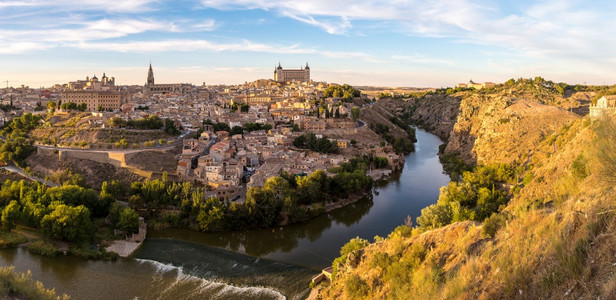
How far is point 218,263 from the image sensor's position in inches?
407

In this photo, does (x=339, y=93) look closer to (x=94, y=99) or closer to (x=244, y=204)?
(x=94, y=99)

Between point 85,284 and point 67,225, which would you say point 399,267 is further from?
point 67,225

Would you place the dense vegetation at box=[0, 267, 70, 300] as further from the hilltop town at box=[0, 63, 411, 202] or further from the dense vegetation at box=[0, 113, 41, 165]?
the dense vegetation at box=[0, 113, 41, 165]

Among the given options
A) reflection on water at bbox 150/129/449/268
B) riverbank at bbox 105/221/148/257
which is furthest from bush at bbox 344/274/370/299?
riverbank at bbox 105/221/148/257

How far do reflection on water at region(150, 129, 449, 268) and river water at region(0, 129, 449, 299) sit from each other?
0.09ft

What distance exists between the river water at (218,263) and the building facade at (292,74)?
4338 cm

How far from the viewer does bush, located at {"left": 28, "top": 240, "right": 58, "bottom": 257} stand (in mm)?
10469

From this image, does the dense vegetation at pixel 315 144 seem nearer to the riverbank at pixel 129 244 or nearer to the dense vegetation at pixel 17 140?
the riverbank at pixel 129 244

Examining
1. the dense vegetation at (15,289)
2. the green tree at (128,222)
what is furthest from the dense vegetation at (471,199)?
the green tree at (128,222)

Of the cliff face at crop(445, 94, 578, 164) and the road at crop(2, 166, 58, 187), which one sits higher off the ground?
the cliff face at crop(445, 94, 578, 164)

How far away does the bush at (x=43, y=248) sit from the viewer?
10.5 meters

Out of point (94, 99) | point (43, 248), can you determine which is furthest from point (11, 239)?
point (94, 99)

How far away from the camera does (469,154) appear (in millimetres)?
21984

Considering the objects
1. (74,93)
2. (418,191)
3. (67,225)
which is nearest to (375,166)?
(418,191)
